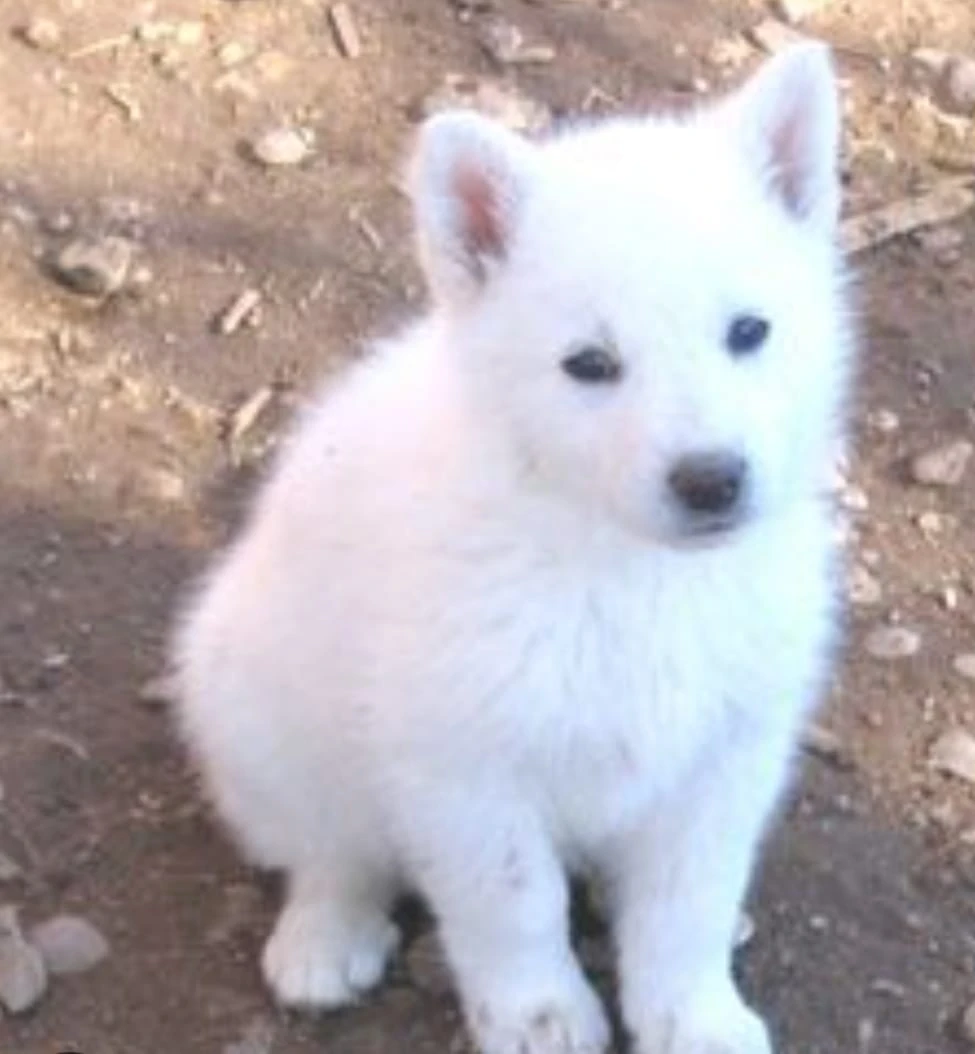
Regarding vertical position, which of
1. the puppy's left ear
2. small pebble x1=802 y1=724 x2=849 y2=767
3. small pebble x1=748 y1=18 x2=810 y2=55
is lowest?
small pebble x1=802 y1=724 x2=849 y2=767

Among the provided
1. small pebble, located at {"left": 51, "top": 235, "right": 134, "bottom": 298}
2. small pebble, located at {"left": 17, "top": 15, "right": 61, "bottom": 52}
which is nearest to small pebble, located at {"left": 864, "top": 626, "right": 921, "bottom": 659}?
small pebble, located at {"left": 51, "top": 235, "right": 134, "bottom": 298}

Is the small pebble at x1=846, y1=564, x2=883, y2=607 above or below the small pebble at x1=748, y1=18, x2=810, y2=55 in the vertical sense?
below

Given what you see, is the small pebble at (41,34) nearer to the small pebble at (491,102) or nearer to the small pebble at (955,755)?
the small pebble at (491,102)

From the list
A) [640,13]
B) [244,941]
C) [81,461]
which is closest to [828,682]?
[244,941]

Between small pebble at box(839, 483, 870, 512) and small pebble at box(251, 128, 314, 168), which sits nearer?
small pebble at box(839, 483, 870, 512)

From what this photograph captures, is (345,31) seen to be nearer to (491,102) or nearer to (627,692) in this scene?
(491,102)

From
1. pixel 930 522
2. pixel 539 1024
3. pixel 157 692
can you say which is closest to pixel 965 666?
pixel 930 522

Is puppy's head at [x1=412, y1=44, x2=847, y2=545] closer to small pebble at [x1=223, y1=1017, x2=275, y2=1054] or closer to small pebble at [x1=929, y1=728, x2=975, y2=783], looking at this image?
small pebble at [x1=929, y1=728, x2=975, y2=783]

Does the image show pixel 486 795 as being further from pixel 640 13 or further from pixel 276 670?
pixel 640 13
